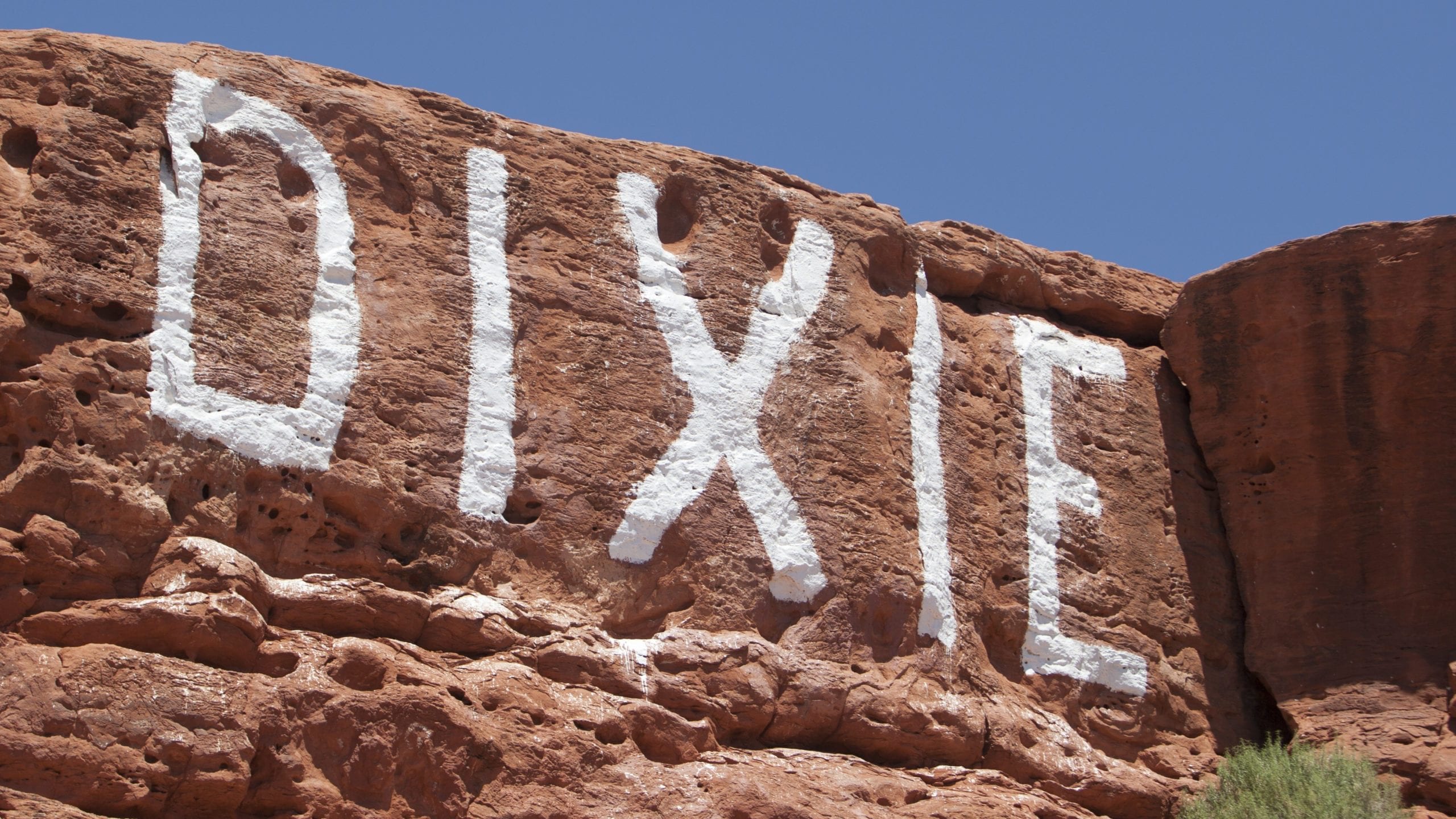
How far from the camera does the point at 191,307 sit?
8797 millimetres

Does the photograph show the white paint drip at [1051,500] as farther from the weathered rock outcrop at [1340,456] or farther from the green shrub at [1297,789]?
the weathered rock outcrop at [1340,456]

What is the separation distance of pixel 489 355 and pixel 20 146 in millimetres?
2467

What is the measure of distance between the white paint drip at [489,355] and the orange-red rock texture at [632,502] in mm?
60

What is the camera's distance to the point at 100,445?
27.1 ft

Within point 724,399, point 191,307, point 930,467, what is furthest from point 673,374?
point 191,307

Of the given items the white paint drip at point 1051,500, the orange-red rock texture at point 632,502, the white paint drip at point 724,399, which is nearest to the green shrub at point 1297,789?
the orange-red rock texture at point 632,502

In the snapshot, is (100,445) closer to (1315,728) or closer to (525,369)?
(525,369)

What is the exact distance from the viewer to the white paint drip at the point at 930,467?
33.5 ft

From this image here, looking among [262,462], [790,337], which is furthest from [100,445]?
[790,337]

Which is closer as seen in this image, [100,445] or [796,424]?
[100,445]

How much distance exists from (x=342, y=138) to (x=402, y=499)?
2.12m

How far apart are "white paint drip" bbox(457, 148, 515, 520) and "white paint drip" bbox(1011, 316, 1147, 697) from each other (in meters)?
3.32

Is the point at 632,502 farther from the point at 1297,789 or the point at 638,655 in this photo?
the point at 1297,789

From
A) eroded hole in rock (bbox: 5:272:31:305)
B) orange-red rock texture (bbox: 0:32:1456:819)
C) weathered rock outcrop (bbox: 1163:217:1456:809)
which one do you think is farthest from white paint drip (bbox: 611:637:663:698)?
weathered rock outcrop (bbox: 1163:217:1456:809)
